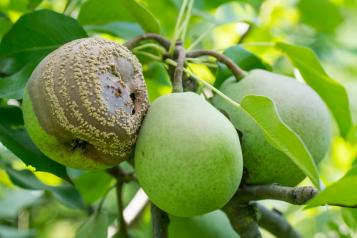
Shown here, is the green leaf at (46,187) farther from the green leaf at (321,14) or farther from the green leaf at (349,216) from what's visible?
the green leaf at (321,14)

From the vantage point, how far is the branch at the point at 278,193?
3.79 ft

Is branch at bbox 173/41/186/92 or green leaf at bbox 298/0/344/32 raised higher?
branch at bbox 173/41/186/92

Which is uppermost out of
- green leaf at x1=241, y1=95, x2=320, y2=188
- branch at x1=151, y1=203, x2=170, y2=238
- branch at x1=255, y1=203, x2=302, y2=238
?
green leaf at x1=241, y1=95, x2=320, y2=188

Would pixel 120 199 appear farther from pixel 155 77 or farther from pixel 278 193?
pixel 278 193

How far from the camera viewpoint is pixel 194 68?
Result: 94.0 inches

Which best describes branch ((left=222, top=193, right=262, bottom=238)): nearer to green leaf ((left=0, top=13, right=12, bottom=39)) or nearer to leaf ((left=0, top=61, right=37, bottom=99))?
leaf ((left=0, top=61, right=37, bottom=99))

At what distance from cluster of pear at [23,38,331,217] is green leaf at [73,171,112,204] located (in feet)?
2.15

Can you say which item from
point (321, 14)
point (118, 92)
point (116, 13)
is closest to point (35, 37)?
point (116, 13)

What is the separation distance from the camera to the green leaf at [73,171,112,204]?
1915 mm

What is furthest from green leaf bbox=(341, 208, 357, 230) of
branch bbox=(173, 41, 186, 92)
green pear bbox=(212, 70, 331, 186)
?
branch bbox=(173, 41, 186, 92)

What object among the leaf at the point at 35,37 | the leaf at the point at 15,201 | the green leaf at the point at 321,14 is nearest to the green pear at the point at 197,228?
the leaf at the point at 35,37

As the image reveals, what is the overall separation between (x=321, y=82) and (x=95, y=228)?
70 cm

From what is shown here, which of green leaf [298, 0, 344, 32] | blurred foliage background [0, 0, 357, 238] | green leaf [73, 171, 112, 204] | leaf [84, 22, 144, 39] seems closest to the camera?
blurred foliage background [0, 0, 357, 238]

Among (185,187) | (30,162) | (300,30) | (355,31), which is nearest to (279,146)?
Result: (185,187)
